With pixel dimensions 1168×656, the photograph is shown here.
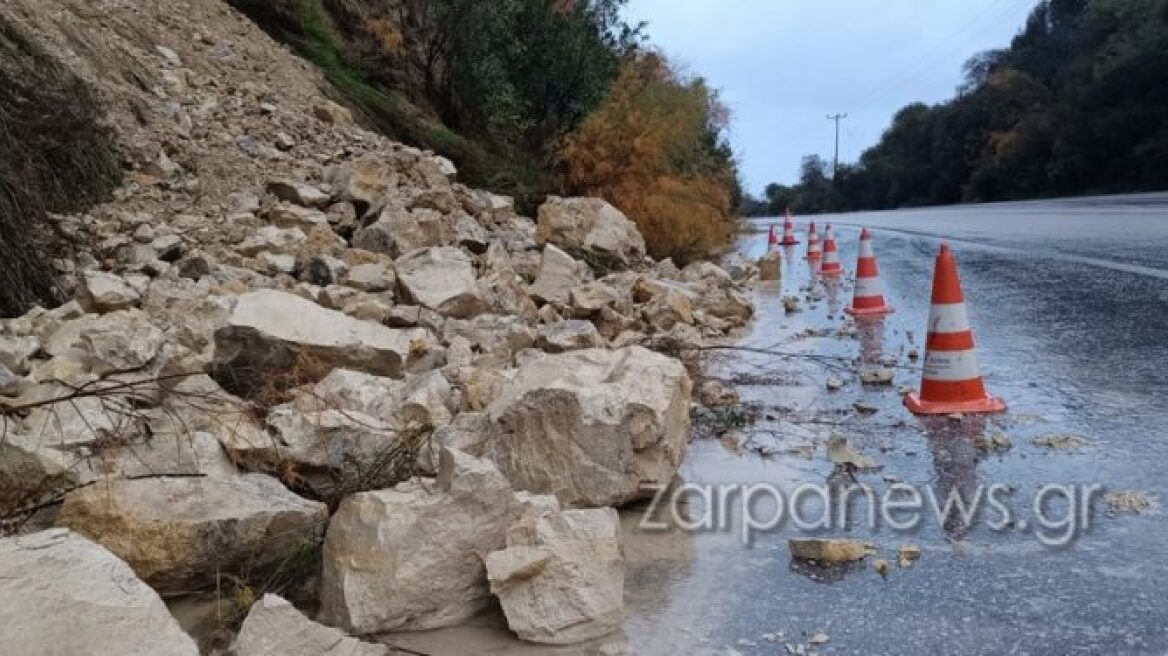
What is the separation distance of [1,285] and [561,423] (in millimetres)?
3447

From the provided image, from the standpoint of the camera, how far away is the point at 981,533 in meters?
3.09

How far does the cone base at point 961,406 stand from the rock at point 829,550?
169 centimetres

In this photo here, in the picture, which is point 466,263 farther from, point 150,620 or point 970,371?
point 150,620

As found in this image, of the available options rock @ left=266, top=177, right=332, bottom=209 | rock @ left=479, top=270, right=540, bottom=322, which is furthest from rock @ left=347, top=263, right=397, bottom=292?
rock @ left=266, top=177, right=332, bottom=209

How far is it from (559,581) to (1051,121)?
179ft

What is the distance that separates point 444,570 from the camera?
106 inches

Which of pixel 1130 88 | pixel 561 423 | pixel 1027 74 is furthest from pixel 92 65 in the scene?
pixel 1027 74

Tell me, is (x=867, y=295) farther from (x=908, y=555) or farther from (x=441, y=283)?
(x=908, y=555)

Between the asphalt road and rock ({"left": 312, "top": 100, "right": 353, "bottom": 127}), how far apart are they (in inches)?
245

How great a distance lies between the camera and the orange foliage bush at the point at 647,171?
14.2m

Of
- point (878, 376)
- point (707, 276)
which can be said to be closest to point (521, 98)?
point (707, 276)

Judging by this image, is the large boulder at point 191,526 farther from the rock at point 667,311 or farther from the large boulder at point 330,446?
the rock at point 667,311

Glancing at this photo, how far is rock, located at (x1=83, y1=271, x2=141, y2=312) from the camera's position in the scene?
516 centimetres

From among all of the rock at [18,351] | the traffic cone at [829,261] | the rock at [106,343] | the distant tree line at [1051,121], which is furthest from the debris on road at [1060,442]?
the distant tree line at [1051,121]
